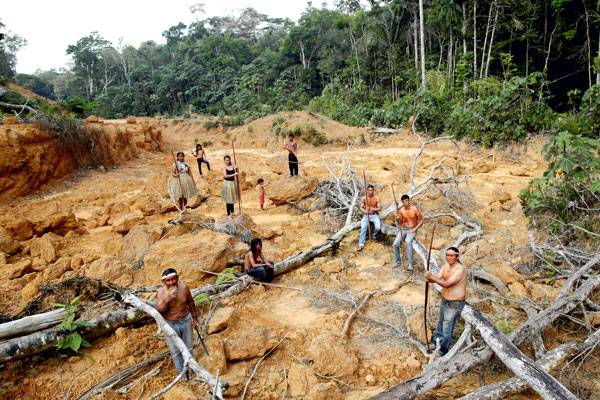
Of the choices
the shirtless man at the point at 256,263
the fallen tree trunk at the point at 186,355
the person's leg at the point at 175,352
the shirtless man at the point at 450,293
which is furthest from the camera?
the shirtless man at the point at 256,263

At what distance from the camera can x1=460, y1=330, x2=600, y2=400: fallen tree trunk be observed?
8.74 ft

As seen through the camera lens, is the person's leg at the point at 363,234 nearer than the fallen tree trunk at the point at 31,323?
No

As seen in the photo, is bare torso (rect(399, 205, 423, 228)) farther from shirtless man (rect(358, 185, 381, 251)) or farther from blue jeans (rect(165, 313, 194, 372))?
blue jeans (rect(165, 313, 194, 372))

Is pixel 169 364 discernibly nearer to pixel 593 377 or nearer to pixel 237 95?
pixel 593 377

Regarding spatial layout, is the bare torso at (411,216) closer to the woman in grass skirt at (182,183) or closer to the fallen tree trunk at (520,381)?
the fallen tree trunk at (520,381)

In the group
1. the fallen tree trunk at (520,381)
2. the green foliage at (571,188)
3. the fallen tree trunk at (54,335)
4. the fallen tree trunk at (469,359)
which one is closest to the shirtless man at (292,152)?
the green foliage at (571,188)

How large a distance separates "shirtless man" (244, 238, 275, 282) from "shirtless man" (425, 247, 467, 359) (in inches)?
91.4

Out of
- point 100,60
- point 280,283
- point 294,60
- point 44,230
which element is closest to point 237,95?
point 294,60

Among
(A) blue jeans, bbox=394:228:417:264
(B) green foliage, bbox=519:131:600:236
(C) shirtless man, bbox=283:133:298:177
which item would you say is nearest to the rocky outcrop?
(C) shirtless man, bbox=283:133:298:177

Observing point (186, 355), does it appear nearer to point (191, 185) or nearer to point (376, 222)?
point (376, 222)

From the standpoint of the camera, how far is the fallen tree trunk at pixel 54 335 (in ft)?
10.4

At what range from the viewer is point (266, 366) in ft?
11.3

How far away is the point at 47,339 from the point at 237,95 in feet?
89.3

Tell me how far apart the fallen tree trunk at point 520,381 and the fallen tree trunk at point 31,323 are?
3960 millimetres
